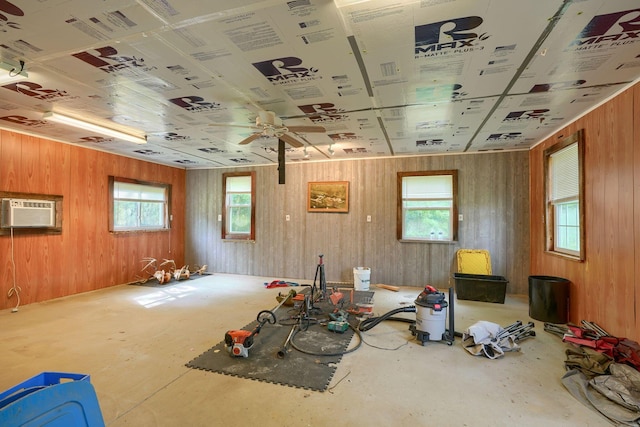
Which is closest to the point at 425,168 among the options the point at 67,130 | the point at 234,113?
the point at 234,113

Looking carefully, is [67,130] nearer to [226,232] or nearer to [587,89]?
[226,232]

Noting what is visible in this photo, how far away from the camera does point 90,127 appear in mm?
4051

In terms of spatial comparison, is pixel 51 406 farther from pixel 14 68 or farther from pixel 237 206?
pixel 237 206

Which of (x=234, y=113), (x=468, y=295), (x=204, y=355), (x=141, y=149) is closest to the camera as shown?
(x=204, y=355)

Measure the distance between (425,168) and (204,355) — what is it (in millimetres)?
5058

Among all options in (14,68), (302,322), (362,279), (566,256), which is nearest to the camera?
(14,68)

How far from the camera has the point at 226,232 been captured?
736 centimetres

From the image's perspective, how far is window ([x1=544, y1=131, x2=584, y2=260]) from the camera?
3715mm

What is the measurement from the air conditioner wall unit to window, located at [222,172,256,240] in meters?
3.25

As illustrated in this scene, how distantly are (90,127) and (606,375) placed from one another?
20.6 feet

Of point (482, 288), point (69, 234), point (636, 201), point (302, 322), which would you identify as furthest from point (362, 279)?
point (69, 234)

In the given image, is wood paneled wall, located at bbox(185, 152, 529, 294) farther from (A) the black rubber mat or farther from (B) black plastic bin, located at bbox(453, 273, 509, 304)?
(A) the black rubber mat

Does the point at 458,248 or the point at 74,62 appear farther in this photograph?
the point at 458,248

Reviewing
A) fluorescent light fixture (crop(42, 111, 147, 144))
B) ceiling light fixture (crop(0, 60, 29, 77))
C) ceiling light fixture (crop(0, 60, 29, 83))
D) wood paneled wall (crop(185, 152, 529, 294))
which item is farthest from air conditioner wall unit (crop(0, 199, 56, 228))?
wood paneled wall (crop(185, 152, 529, 294))
